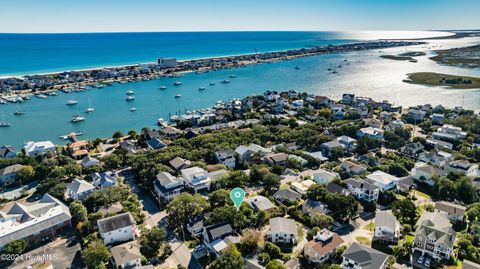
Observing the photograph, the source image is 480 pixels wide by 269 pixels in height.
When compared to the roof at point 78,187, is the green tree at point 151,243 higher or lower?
lower

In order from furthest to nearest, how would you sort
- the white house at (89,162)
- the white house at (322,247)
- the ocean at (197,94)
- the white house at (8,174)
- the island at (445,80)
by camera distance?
the island at (445,80), the ocean at (197,94), the white house at (89,162), the white house at (8,174), the white house at (322,247)

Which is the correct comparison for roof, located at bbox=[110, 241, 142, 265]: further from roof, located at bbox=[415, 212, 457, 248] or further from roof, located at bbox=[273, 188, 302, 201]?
roof, located at bbox=[415, 212, 457, 248]

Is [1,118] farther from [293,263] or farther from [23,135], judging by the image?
[293,263]

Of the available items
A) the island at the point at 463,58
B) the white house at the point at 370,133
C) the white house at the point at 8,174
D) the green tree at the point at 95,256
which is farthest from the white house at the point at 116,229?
the island at the point at 463,58

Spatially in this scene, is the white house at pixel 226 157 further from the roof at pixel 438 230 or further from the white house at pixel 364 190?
the roof at pixel 438 230

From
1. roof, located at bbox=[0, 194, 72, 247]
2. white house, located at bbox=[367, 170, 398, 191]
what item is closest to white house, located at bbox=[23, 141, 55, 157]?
roof, located at bbox=[0, 194, 72, 247]

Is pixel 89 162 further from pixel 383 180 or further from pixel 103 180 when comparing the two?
pixel 383 180

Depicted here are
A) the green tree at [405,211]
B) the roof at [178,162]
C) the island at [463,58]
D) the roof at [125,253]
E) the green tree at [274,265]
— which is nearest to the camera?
the green tree at [274,265]
